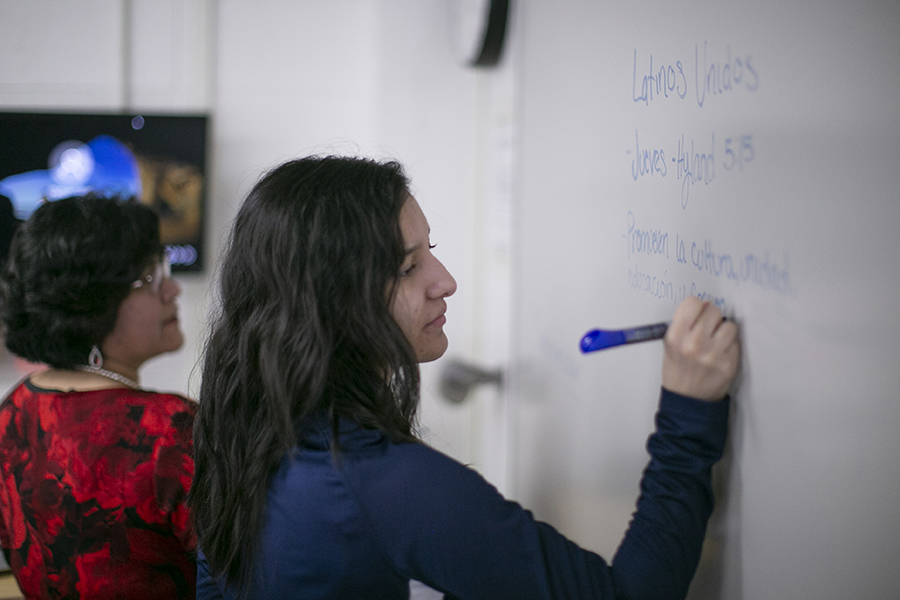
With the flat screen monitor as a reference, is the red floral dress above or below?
below

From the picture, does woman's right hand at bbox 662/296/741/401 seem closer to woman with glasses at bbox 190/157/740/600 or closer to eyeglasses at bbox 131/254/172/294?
woman with glasses at bbox 190/157/740/600

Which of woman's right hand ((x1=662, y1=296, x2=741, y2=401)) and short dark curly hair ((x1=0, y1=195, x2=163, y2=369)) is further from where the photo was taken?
short dark curly hair ((x1=0, y1=195, x2=163, y2=369))

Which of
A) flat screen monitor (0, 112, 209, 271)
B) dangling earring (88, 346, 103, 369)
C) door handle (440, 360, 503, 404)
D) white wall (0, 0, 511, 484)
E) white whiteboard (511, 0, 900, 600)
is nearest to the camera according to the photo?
white whiteboard (511, 0, 900, 600)

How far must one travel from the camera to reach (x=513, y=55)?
159 centimetres

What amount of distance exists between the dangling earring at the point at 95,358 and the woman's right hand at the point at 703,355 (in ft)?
2.93

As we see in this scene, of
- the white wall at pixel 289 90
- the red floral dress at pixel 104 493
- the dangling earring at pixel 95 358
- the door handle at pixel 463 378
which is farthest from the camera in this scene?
the white wall at pixel 289 90

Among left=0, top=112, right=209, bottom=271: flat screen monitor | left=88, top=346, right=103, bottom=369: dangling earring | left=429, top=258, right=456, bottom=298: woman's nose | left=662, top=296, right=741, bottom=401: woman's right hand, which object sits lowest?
left=88, top=346, right=103, bottom=369: dangling earring

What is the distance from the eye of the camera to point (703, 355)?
A: 2.25 ft

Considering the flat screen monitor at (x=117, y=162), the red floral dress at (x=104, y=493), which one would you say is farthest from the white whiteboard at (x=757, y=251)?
the flat screen monitor at (x=117, y=162)

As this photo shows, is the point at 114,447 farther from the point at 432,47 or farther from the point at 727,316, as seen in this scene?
the point at 432,47

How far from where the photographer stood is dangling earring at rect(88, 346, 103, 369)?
1.11m

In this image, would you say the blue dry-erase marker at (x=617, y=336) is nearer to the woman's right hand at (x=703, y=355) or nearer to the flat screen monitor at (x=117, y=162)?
the woman's right hand at (x=703, y=355)

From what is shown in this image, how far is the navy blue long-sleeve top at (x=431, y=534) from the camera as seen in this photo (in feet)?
2.00

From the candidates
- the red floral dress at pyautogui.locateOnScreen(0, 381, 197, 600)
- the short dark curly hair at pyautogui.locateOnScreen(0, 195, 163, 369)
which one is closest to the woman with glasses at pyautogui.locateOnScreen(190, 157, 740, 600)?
the red floral dress at pyautogui.locateOnScreen(0, 381, 197, 600)
